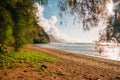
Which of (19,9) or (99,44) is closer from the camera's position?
(19,9)

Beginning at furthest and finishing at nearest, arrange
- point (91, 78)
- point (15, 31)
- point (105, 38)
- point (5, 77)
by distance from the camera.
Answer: point (91, 78) → point (105, 38) → point (5, 77) → point (15, 31)

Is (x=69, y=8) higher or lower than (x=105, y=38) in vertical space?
higher

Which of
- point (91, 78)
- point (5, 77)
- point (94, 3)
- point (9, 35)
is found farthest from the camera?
point (91, 78)

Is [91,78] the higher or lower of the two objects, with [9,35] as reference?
lower

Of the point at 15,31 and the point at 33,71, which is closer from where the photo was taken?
the point at 15,31

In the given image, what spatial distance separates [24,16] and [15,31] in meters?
0.63

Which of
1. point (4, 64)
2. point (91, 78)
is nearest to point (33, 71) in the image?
point (4, 64)

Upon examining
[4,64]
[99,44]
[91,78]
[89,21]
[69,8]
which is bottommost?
[91,78]

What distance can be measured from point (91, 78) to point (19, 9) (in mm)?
7318

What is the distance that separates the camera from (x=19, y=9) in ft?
23.4

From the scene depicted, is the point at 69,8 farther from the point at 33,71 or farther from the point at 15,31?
the point at 33,71

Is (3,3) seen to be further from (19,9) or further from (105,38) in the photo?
(105,38)

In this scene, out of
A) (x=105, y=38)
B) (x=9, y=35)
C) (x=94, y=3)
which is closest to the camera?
(x=9, y=35)

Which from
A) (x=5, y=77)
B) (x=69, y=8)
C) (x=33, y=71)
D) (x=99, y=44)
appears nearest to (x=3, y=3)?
(x=69, y=8)
